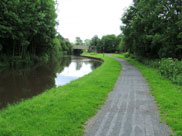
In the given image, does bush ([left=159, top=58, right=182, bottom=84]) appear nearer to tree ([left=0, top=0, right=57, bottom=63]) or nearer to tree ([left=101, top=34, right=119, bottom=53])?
tree ([left=0, top=0, right=57, bottom=63])

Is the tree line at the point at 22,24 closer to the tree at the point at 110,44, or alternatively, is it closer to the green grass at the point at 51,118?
the green grass at the point at 51,118

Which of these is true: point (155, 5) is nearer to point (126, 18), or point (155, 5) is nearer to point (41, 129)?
point (126, 18)

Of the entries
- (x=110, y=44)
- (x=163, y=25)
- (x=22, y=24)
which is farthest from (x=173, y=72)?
(x=110, y=44)

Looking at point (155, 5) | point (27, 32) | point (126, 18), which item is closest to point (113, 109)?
point (155, 5)

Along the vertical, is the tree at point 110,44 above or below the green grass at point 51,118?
above

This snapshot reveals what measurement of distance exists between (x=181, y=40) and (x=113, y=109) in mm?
17053

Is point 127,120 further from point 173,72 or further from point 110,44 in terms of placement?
point 110,44

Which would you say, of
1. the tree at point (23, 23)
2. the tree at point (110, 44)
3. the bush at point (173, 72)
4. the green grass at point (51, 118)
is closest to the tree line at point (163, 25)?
the bush at point (173, 72)

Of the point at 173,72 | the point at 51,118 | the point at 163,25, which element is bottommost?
the point at 51,118

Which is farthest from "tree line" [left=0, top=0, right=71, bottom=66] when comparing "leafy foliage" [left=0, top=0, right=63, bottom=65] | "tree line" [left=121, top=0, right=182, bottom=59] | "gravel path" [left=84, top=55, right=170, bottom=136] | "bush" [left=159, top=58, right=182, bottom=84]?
"gravel path" [left=84, top=55, right=170, bottom=136]

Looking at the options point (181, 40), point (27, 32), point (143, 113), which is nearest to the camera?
point (143, 113)

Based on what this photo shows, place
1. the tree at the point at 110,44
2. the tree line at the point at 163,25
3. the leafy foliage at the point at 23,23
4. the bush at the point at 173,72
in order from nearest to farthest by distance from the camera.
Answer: the bush at the point at 173,72 < the tree line at the point at 163,25 < the leafy foliage at the point at 23,23 < the tree at the point at 110,44

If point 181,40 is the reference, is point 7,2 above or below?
above

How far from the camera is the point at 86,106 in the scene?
6363 millimetres
